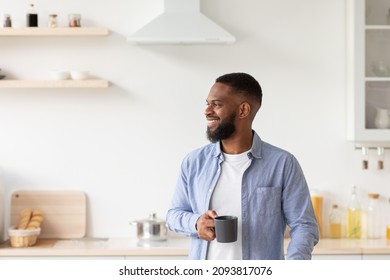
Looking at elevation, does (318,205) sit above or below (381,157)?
below

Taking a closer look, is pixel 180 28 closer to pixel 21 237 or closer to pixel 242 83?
pixel 21 237

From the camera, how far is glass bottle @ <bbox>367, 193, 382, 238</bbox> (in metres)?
3.02

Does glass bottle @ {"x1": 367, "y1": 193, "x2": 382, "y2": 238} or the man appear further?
glass bottle @ {"x1": 367, "y1": 193, "x2": 382, "y2": 238}

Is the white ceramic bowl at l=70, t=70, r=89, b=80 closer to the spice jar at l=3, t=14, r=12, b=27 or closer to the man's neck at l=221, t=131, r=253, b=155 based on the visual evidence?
the spice jar at l=3, t=14, r=12, b=27

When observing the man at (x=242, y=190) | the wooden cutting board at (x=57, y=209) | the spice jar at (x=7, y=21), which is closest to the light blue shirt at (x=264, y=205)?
the man at (x=242, y=190)

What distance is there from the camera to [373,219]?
303cm

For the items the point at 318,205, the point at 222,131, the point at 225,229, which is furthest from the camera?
the point at 318,205

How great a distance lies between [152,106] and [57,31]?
0.47 m

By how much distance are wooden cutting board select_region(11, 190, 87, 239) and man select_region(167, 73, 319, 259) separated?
1362 mm

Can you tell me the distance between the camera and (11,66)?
3.04 metres

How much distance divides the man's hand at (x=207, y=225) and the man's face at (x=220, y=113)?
0.17 meters

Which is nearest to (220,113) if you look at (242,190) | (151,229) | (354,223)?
(242,190)

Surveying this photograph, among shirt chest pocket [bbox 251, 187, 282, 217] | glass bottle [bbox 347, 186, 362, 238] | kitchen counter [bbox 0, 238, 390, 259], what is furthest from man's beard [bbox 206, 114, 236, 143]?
glass bottle [bbox 347, 186, 362, 238]
